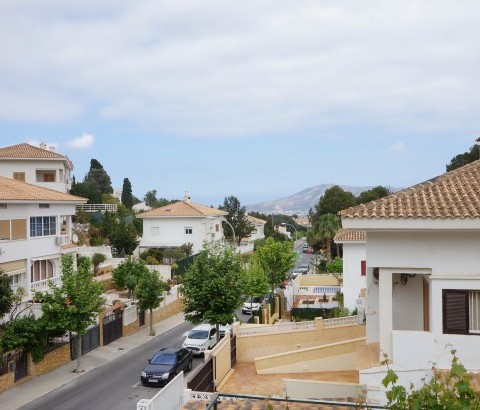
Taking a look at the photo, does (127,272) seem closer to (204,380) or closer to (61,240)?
(61,240)

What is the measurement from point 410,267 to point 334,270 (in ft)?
121

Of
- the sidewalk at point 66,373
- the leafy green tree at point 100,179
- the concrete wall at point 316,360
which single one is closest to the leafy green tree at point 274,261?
the sidewalk at point 66,373

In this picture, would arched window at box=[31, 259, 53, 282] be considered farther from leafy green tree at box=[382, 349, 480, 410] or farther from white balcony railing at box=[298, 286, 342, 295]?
leafy green tree at box=[382, 349, 480, 410]

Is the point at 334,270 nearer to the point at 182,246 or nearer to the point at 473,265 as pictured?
the point at 182,246

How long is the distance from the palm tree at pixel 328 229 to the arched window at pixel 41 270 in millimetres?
33045

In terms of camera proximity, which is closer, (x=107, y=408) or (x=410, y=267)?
(x=410, y=267)

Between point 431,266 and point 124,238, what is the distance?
45.9 m

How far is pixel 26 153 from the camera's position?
46.9 m

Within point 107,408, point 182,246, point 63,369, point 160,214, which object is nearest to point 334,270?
point 182,246

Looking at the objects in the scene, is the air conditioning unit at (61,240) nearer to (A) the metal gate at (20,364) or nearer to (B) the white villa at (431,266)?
(A) the metal gate at (20,364)

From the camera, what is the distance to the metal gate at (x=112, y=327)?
3039 cm

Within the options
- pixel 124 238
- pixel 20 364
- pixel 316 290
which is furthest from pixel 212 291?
pixel 124 238

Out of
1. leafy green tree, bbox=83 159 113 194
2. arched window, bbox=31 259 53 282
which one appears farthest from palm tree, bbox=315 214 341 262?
leafy green tree, bbox=83 159 113 194

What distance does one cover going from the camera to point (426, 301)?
14195mm
